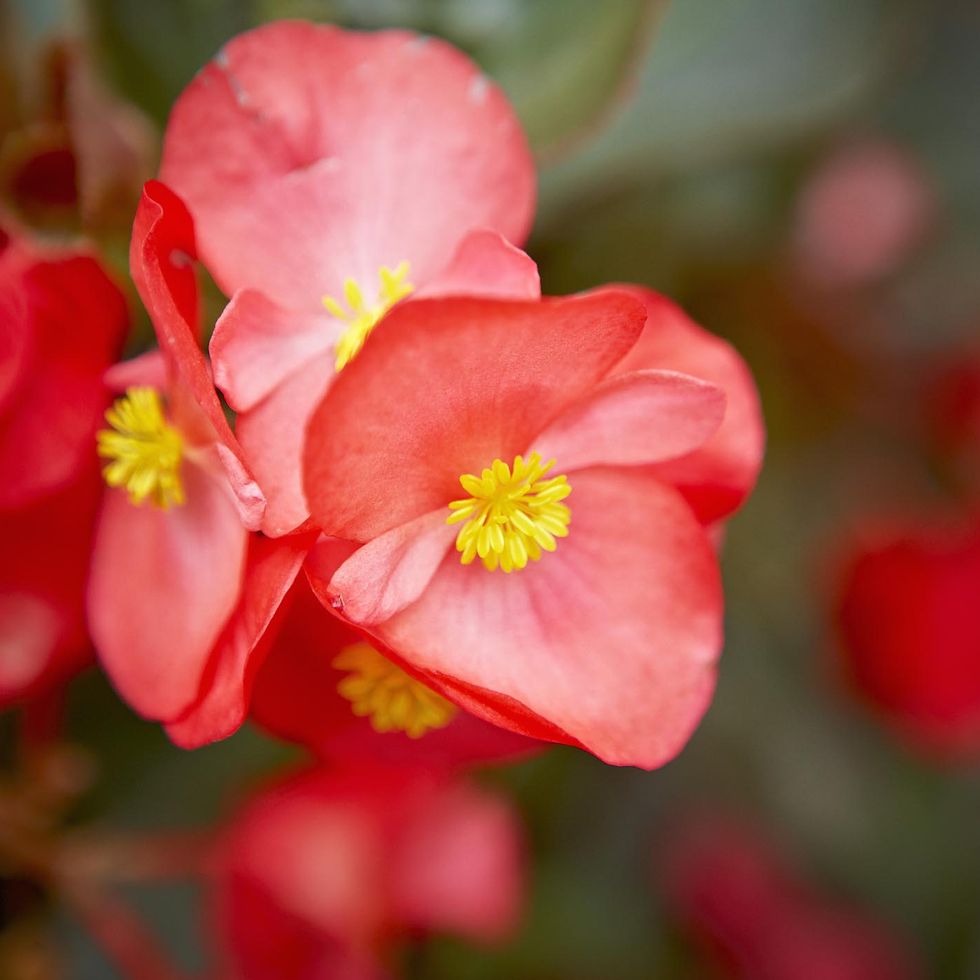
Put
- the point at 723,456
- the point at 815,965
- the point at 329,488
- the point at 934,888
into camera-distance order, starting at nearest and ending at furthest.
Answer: the point at 329,488 → the point at 723,456 → the point at 815,965 → the point at 934,888

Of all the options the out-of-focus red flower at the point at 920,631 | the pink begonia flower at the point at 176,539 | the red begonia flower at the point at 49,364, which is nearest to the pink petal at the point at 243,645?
the pink begonia flower at the point at 176,539

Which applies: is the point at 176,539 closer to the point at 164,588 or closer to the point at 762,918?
the point at 164,588

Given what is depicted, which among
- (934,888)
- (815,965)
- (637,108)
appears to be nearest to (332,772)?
(637,108)

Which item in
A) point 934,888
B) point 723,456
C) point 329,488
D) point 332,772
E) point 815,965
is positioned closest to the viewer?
point 329,488

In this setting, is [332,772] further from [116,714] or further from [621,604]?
[621,604]

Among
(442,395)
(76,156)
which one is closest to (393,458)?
(442,395)
